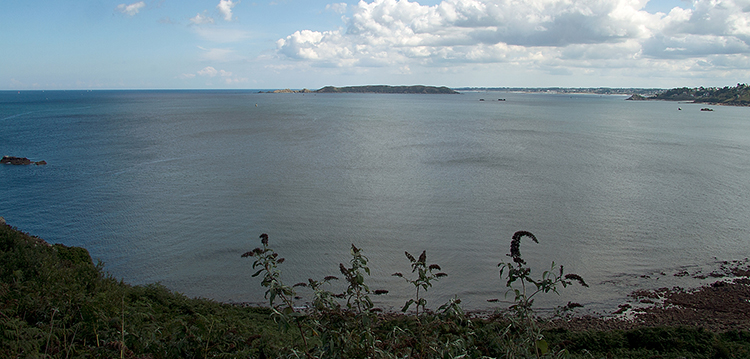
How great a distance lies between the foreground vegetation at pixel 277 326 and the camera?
3781 millimetres

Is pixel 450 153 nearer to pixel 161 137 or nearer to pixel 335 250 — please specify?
pixel 335 250

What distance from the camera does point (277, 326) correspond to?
4.26m

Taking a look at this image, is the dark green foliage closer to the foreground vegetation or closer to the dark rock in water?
the foreground vegetation

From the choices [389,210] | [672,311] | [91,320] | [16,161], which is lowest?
[672,311]

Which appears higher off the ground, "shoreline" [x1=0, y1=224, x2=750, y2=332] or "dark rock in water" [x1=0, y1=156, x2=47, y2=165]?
"dark rock in water" [x1=0, y1=156, x2=47, y2=165]

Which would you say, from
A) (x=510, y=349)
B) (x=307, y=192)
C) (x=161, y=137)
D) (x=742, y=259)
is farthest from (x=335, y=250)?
(x=161, y=137)

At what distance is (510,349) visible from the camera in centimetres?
386

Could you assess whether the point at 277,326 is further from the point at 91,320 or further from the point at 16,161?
the point at 16,161

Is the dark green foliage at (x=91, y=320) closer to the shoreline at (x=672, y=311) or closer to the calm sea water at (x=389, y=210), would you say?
the shoreline at (x=672, y=311)

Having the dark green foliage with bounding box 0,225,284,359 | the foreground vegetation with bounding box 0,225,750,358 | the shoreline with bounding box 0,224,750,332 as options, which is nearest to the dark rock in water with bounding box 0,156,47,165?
the shoreline with bounding box 0,224,750,332

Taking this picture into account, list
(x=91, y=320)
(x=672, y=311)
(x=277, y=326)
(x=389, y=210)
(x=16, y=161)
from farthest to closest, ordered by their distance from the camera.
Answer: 1. (x=16, y=161)
2. (x=389, y=210)
3. (x=672, y=311)
4. (x=91, y=320)
5. (x=277, y=326)

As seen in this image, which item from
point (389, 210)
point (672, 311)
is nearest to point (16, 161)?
point (389, 210)

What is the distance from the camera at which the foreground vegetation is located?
12.4 feet

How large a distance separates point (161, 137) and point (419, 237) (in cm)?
4492
